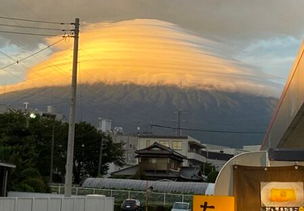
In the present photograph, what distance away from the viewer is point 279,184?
8.44 meters

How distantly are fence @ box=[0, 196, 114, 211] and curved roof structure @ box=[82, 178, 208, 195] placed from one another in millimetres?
32694

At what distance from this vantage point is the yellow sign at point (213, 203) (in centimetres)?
832

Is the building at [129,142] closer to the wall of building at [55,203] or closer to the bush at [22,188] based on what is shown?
the bush at [22,188]

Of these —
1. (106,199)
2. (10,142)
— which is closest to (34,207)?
(106,199)

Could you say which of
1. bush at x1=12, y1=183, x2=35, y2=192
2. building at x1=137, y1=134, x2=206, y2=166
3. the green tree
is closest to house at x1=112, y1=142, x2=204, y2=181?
the green tree

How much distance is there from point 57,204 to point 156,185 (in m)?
39.9

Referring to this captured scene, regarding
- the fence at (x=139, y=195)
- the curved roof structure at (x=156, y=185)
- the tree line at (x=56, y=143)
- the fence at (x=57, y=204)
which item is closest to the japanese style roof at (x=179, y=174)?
the tree line at (x=56, y=143)

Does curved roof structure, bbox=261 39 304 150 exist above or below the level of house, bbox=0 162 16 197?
above

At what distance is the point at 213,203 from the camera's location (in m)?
8.37

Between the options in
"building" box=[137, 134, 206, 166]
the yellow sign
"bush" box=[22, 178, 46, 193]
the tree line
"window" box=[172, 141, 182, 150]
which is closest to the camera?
the yellow sign

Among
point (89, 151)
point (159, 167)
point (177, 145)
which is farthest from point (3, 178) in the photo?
point (177, 145)

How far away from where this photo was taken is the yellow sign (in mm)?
8320

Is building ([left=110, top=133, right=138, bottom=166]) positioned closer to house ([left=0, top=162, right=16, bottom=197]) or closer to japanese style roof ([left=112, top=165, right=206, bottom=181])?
japanese style roof ([left=112, top=165, right=206, bottom=181])

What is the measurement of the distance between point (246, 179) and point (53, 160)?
223 ft
